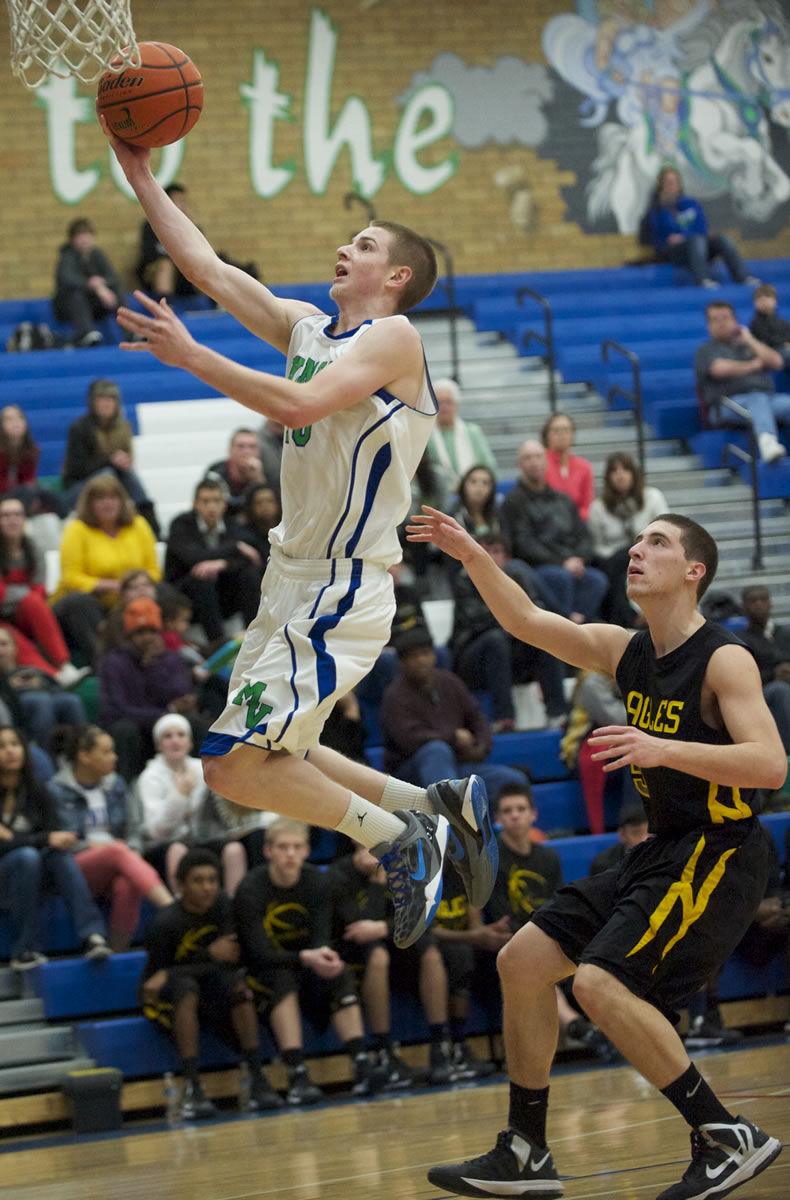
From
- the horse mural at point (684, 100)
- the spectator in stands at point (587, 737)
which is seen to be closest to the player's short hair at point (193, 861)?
the spectator in stands at point (587, 737)

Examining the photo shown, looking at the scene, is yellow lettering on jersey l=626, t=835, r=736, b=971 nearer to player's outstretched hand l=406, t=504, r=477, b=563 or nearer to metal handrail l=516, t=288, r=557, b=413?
player's outstretched hand l=406, t=504, r=477, b=563

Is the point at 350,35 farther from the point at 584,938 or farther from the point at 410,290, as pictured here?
the point at 584,938

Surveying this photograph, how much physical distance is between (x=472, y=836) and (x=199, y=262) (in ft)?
6.17

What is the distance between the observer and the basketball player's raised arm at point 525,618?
186 inches

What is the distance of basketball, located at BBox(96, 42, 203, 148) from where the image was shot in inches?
175

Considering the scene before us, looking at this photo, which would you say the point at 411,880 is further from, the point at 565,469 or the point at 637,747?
the point at 565,469

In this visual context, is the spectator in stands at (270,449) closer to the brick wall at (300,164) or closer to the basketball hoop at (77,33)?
the brick wall at (300,164)

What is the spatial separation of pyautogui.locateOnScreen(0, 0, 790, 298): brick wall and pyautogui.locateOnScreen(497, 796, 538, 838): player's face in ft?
27.2

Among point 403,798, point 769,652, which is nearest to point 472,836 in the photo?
point 403,798

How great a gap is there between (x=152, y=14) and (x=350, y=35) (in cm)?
194

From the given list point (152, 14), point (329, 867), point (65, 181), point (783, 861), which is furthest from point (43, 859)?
point (152, 14)

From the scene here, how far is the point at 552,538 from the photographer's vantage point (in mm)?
10070

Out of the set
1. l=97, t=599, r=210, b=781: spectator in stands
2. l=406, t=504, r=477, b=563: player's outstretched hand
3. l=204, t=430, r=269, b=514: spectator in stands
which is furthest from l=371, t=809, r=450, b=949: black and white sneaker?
l=204, t=430, r=269, b=514: spectator in stands

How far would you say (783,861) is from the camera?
8836 millimetres
